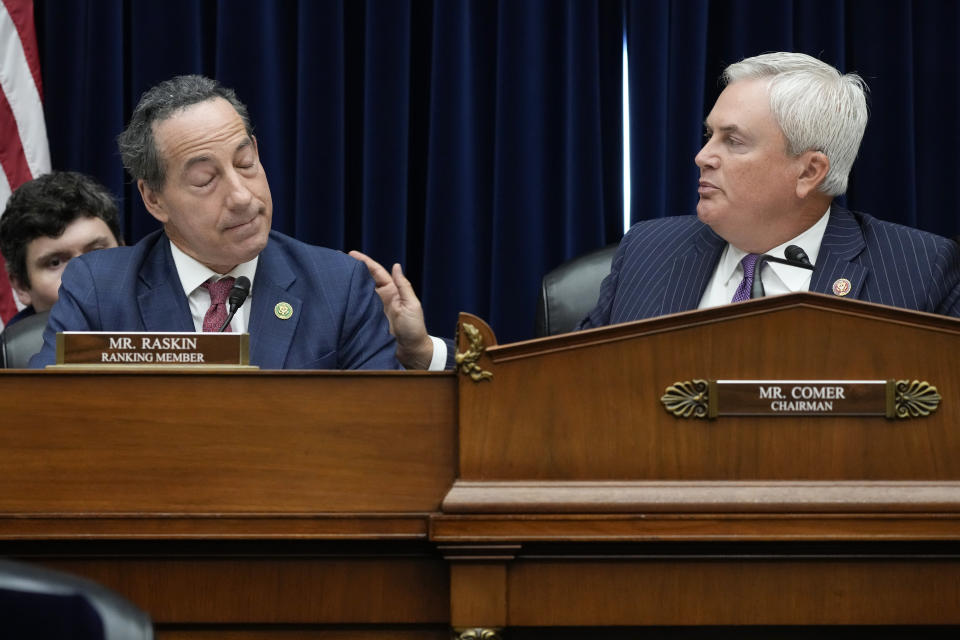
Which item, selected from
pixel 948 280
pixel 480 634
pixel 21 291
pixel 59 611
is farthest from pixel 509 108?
pixel 59 611

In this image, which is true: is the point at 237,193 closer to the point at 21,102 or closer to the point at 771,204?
the point at 771,204

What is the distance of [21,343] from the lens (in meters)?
2.93

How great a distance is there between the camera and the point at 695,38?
3.71 metres

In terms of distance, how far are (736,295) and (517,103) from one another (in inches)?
53.9

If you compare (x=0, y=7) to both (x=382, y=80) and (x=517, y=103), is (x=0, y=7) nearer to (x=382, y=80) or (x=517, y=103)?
(x=382, y=80)

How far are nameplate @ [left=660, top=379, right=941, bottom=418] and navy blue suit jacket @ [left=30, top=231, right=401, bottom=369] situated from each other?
39.8 inches

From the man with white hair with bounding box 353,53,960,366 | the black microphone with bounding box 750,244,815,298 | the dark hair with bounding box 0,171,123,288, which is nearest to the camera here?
the black microphone with bounding box 750,244,815,298

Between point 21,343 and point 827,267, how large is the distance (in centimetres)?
175

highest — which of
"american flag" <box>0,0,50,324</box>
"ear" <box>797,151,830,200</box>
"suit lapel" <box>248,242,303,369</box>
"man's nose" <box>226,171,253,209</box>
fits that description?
"american flag" <box>0,0,50,324</box>

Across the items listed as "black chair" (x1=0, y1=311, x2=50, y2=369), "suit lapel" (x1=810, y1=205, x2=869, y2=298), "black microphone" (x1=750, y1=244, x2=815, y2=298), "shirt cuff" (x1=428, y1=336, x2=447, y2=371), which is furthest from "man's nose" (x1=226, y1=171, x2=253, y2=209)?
"suit lapel" (x1=810, y1=205, x2=869, y2=298)

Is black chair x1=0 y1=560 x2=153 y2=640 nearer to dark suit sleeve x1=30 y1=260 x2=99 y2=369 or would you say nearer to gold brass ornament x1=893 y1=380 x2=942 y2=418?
gold brass ornament x1=893 y1=380 x2=942 y2=418

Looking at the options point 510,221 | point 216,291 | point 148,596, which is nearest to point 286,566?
point 148,596

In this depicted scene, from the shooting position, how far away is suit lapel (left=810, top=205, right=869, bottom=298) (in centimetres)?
248

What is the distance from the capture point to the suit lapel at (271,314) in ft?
8.15
